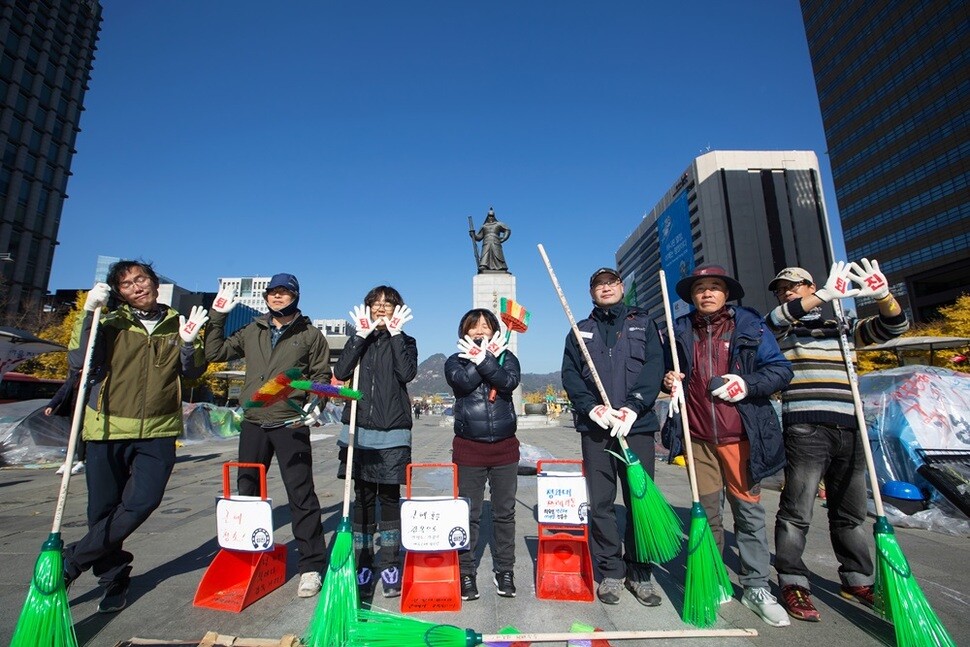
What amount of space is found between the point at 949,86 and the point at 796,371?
60.0m

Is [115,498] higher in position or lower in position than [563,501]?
higher

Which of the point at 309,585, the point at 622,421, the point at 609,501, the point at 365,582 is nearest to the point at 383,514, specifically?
the point at 365,582

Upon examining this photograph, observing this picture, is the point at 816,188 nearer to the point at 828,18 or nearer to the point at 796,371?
the point at 828,18

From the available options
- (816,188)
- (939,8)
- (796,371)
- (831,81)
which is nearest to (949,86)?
(939,8)

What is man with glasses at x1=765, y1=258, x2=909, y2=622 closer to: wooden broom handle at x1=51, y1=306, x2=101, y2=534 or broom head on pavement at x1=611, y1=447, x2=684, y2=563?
broom head on pavement at x1=611, y1=447, x2=684, y2=563

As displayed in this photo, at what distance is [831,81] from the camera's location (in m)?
57.5

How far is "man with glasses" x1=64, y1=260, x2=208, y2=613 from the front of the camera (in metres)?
2.83

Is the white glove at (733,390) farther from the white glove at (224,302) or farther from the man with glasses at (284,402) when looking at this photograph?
the white glove at (224,302)

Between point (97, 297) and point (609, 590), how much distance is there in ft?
11.9

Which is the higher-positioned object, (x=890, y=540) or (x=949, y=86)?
(x=949, y=86)

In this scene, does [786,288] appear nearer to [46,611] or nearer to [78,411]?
[78,411]

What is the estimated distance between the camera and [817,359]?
3.19 meters

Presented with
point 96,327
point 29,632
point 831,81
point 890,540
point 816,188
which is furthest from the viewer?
point 816,188

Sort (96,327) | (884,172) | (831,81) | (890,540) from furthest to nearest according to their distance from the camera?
(831,81) → (884,172) → (96,327) → (890,540)
